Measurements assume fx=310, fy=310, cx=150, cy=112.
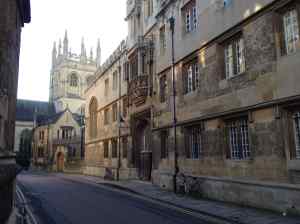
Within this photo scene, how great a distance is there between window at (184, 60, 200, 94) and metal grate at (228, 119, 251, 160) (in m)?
3.30

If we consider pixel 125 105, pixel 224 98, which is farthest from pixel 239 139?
pixel 125 105

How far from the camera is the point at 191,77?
52.5 feet

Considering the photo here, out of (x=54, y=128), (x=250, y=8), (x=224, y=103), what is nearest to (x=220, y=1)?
(x=250, y=8)

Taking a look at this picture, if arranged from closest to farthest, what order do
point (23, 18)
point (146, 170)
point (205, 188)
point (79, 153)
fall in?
point (23, 18) → point (205, 188) → point (146, 170) → point (79, 153)

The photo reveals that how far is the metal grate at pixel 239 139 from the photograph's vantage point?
460 inches

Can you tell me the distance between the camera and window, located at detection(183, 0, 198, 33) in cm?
1587

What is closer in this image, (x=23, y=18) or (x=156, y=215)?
(x=156, y=215)

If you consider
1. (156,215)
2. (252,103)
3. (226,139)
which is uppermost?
(252,103)

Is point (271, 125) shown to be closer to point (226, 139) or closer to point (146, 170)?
point (226, 139)

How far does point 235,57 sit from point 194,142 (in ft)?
15.9

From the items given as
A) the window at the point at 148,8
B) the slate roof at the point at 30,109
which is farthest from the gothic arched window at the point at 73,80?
the window at the point at 148,8

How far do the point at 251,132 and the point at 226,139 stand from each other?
175 cm

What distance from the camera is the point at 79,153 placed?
4875 centimetres

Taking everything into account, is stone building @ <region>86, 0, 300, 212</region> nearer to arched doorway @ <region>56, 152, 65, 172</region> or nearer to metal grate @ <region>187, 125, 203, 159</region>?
metal grate @ <region>187, 125, 203, 159</region>
